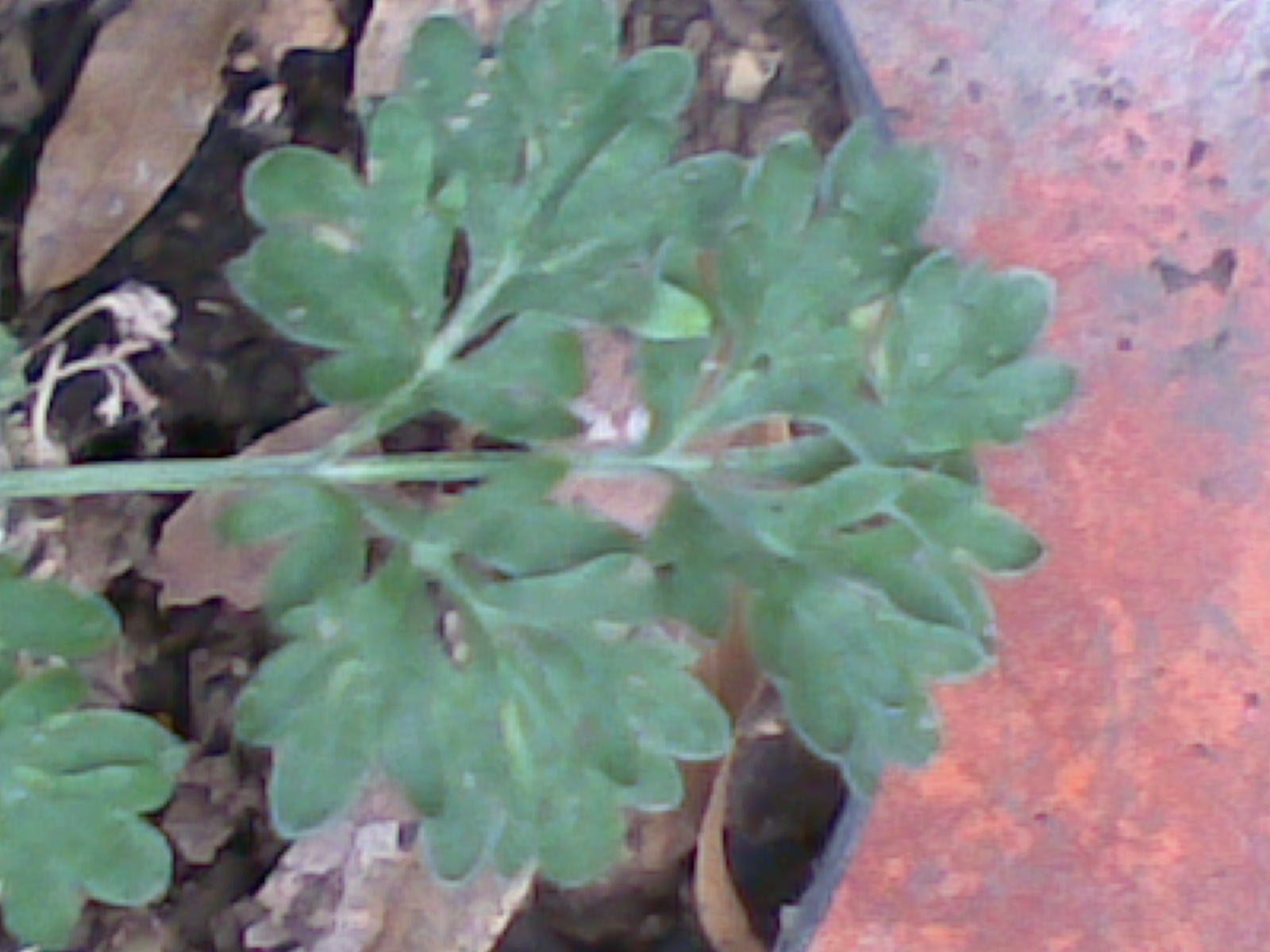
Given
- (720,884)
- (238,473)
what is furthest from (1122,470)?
(238,473)

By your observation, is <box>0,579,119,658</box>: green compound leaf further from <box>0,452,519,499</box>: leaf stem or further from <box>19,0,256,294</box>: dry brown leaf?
<box>19,0,256,294</box>: dry brown leaf

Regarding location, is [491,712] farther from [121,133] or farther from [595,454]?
[121,133]

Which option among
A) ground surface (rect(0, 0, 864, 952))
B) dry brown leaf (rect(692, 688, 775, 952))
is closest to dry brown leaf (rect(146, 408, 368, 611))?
ground surface (rect(0, 0, 864, 952))

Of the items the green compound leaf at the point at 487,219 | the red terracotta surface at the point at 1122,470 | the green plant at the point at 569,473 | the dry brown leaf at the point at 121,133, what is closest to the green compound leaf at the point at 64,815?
the green plant at the point at 569,473

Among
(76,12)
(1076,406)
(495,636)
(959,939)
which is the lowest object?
(959,939)

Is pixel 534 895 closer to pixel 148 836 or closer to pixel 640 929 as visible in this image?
pixel 640 929

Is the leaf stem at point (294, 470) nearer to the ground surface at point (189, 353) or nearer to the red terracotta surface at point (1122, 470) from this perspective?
the ground surface at point (189, 353)

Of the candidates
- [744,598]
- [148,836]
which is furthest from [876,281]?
[148,836]

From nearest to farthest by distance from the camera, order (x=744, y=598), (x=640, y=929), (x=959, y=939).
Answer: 1. (x=744, y=598)
2. (x=640, y=929)
3. (x=959, y=939)
